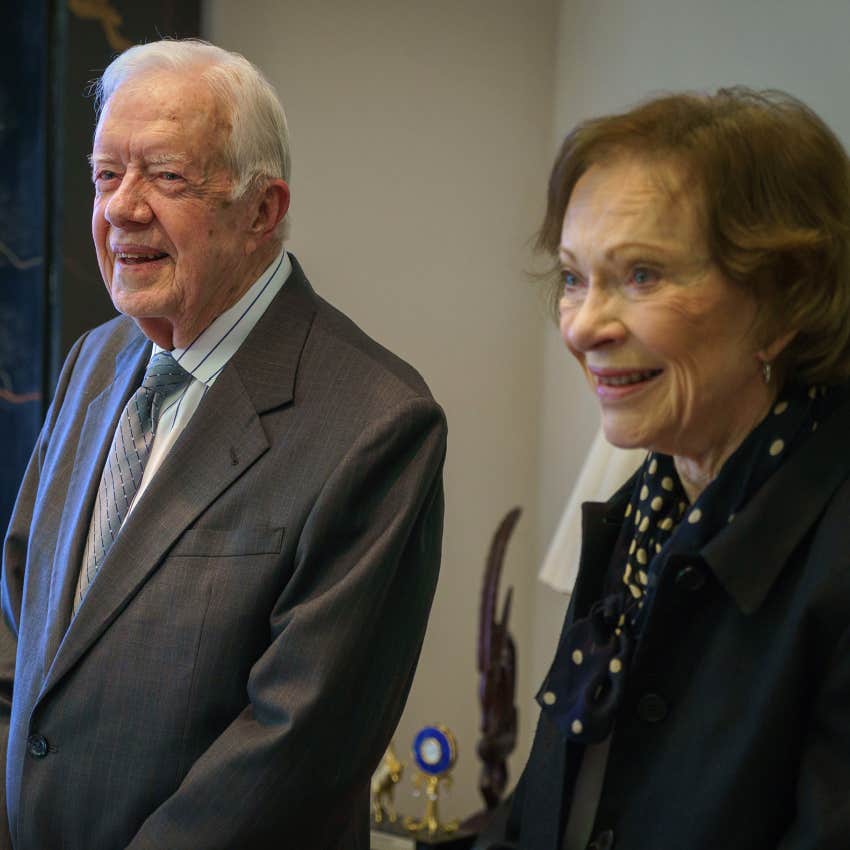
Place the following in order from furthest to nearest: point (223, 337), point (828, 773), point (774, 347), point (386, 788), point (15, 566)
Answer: point (386, 788)
point (15, 566)
point (223, 337)
point (774, 347)
point (828, 773)

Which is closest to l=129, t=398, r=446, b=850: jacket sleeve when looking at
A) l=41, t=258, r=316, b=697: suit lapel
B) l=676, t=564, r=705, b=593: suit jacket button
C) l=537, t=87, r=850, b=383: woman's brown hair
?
l=41, t=258, r=316, b=697: suit lapel

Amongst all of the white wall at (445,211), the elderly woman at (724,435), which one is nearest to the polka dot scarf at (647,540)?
the elderly woman at (724,435)

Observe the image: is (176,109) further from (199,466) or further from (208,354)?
(199,466)

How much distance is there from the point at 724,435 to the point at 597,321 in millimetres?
199

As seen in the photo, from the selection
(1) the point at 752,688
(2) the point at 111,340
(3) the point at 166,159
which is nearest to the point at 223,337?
(3) the point at 166,159

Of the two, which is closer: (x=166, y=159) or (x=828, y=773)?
(x=828, y=773)

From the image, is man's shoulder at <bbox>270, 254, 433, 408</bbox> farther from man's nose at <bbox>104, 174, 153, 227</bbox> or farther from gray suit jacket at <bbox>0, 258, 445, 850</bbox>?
man's nose at <bbox>104, 174, 153, 227</bbox>

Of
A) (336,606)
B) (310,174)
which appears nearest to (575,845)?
(336,606)

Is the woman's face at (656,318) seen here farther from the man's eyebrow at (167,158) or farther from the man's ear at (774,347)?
the man's eyebrow at (167,158)

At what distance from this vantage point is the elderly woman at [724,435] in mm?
1194

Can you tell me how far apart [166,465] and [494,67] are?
215 centimetres

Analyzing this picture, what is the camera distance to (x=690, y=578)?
1277 millimetres

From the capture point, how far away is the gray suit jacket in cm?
152

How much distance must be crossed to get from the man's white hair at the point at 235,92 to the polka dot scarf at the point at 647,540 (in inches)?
29.7
